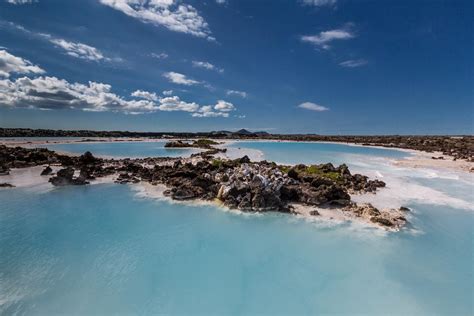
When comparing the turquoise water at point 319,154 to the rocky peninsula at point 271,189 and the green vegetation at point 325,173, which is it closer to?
the green vegetation at point 325,173

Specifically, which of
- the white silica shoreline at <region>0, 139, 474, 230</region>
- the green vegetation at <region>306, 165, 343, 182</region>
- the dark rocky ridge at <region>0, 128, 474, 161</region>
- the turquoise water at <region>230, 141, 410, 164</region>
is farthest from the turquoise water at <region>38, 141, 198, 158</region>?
the dark rocky ridge at <region>0, 128, 474, 161</region>

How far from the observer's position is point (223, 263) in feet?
26.7

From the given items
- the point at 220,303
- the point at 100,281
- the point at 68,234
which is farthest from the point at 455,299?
the point at 68,234

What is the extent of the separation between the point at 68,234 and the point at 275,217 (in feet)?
27.5

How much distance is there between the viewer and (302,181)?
51.1ft

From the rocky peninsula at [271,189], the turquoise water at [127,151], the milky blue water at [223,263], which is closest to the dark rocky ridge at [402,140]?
the rocky peninsula at [271,189]

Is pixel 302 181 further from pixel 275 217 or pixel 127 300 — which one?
pixel 127 300

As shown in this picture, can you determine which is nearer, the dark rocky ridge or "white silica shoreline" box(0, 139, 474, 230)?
"white silica shoreline" box(0, 139, 474, 230)

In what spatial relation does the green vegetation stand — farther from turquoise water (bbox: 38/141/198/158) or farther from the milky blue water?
turquoise water (bbox: 38/141/198/158)

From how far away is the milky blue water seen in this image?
6250 mm

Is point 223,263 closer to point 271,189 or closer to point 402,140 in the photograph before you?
point 271,189

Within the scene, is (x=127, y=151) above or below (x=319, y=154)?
below

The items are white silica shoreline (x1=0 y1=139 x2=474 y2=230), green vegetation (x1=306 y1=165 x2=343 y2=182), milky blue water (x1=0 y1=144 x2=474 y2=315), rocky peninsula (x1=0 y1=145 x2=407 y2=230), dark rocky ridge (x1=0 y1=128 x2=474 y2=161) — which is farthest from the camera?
dark rocky ridge (x1=0 y1=128 x2=474 y2=161)

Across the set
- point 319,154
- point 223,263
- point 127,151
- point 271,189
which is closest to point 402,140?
point 319,154
